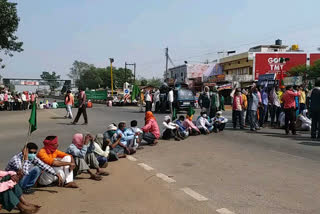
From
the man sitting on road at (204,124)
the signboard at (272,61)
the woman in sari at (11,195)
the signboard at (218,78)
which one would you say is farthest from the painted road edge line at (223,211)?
the signboard at (218,78)

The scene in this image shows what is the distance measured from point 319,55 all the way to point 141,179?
5088 cm

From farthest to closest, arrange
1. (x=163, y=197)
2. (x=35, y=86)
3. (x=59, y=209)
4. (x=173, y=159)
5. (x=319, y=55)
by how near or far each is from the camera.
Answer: (x=35, y=86), (x=319, y=55), (x=173, y=159), (x=163, y=197), (x=59, y=209)

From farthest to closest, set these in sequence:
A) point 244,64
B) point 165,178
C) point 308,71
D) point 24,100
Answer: point 244,64 < point 308,71 < point 24,100 < point 165,178

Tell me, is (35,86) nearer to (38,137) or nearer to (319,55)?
(319,55)

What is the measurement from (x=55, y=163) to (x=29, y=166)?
49 centimetres

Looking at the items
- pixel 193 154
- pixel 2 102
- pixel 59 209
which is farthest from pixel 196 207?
pixel 2 102

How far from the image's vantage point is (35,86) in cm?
9444

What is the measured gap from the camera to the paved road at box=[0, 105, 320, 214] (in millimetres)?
4844

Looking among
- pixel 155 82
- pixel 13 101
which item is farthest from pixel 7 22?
pixel 155 82

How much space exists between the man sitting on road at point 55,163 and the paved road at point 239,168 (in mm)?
1429

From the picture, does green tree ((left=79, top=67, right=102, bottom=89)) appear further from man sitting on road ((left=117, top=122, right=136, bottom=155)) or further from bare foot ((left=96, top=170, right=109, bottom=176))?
bare foot ((left=96, top=170, right=109, bottom=176))

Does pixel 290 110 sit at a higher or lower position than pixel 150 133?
higher

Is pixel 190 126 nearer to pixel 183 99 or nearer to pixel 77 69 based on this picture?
pixel 183 99

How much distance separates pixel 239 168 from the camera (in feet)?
22.9
